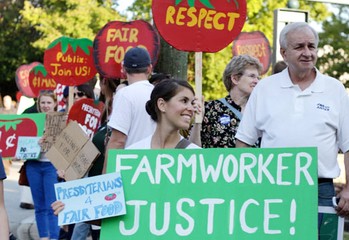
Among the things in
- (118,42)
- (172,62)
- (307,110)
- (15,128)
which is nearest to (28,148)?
(15,128)

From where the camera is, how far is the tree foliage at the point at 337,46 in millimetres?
25078

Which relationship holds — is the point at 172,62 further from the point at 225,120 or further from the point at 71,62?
the point at 225,120

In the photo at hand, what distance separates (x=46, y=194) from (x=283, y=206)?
530 centimetres

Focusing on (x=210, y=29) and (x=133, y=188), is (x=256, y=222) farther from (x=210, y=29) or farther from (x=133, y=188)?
(x=210, y=29)

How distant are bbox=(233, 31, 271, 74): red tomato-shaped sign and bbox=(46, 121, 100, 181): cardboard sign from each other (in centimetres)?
1019

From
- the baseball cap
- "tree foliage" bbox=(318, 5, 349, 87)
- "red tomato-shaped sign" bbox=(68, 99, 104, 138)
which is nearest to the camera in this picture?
the baseball cap

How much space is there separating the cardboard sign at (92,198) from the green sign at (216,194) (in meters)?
0.05

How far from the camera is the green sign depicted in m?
4.12

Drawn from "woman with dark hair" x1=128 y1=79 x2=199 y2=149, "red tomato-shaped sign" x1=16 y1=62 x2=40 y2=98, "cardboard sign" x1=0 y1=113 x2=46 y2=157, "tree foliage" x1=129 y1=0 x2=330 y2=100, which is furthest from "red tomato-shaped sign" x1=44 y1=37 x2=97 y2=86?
"tree foliage" x1=129 y1=0 x2=330 y2=100

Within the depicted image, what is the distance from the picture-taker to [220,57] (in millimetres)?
26359

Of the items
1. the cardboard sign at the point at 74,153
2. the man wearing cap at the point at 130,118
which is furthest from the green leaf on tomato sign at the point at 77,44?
the man wearing cap at the point at 130,118

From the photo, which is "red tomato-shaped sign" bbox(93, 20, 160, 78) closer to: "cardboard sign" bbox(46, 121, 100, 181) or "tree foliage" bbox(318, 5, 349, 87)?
"cardboard sign" bbox(46, 121, 100, 181)

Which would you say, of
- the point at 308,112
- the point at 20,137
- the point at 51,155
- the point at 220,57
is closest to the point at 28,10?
the point at 220,57

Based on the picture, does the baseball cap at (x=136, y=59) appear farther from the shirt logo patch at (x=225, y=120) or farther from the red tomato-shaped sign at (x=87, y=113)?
the red tomato-shaped sign at (x=87, y=113)
